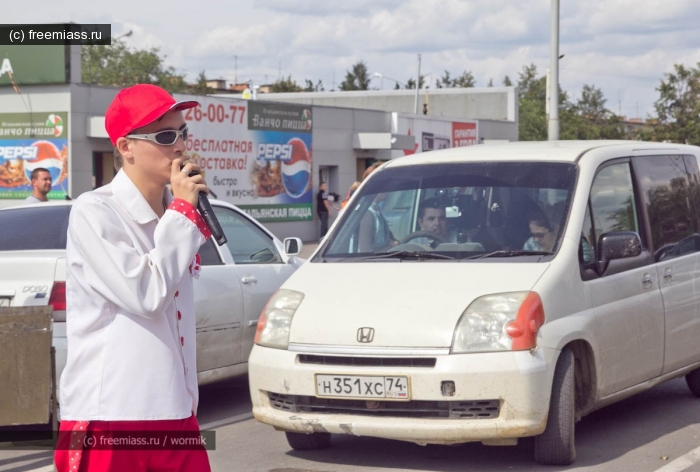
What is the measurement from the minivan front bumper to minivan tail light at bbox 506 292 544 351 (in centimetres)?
5

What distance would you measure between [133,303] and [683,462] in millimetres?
4468

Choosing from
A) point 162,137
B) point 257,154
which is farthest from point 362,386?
point 257,154

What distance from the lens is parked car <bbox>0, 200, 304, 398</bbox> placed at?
6.71 meters

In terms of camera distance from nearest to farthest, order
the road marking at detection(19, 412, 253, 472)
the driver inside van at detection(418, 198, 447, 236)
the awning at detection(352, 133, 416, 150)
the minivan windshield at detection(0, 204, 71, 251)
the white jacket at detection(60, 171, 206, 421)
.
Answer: the white jacket at detection(60, 171, 206, 421)
the driver inside van at detection(418, 198, 447, 236)
the minivan windshield at detection(0, 204, 71, 251)
the road marking at detection(19, 412, 253, 472)
the awning at detection(352, 133, 416, 150)

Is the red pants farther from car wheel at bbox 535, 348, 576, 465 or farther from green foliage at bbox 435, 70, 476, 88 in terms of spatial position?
green foliage at bbox 435, 70, 476, 88

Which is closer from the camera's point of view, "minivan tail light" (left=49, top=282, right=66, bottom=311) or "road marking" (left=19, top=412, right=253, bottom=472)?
"minivan tail light" (left=49, top=282, right=66, bottom=311)

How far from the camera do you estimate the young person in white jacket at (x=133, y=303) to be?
2.68m

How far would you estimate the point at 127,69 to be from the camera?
6238cm

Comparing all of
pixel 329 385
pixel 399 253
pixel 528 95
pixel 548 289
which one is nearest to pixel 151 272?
pixel 329 385

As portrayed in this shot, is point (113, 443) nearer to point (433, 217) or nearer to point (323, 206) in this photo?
point (433, 217)

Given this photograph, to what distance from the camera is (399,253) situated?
6660 millimetres

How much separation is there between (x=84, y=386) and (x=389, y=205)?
4.57 m

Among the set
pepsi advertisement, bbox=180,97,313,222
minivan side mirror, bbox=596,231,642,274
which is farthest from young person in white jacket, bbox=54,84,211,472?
A: pepsi advertisement, bbox=180,97,313,222

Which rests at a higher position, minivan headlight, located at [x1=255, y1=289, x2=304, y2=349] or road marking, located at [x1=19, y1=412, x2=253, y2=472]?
minivan headlight, located at [x1=255, y1=289, x2=304, y2=349]
